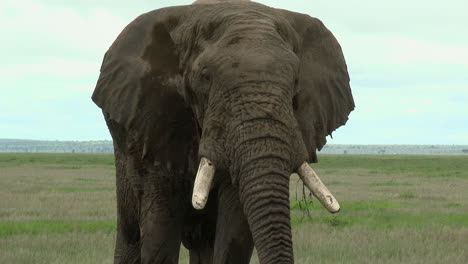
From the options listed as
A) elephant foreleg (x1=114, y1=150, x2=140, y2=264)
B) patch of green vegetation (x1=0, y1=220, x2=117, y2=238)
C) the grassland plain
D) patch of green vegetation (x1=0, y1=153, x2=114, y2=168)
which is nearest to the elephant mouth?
the grassland plain

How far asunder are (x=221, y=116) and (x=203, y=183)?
37 centimetres

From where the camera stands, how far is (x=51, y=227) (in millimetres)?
11938

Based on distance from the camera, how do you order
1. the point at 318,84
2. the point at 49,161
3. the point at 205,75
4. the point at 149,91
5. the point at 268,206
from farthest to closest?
the point at 49,161
the point at 318,84
the point at 149,91
the point at 205,75
the point at 268,206

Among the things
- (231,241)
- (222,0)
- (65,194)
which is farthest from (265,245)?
(65,194)

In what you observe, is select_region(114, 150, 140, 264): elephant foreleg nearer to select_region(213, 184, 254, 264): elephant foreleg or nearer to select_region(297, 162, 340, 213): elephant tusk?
select_region(213, 184, 254, 264): elephant foreleg

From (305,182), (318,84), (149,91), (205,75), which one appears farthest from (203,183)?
(318,84)

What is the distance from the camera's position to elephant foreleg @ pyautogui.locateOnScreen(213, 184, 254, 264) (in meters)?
4.64

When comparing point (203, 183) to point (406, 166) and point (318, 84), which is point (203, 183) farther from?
point (406, 166)

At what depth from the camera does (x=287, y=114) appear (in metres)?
3.88

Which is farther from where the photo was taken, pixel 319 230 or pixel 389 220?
pixel 389 220

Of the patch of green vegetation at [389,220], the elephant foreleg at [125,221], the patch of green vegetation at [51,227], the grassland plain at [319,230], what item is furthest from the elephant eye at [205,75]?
the patch of green vegetation at [389,220]

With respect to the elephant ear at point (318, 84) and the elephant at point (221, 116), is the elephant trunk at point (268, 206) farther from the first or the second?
the elephant ear at point (318, 84)

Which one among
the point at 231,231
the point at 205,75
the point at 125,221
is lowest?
the point at 125,221

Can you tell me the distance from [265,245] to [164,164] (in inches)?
59.2
